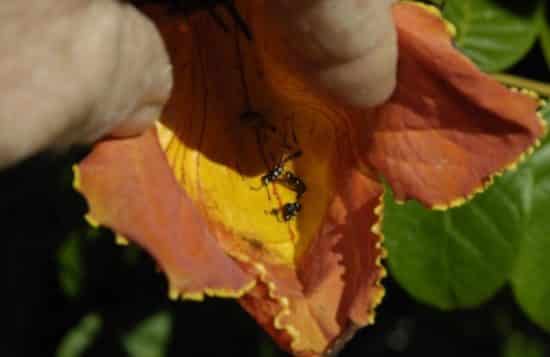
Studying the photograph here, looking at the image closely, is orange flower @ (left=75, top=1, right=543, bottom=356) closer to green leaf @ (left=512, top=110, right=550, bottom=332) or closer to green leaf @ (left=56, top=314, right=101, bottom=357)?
green leaf @ (left=512, top=110, right=550, bottom=332)

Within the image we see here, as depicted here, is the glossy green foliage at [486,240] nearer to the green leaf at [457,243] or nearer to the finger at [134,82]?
the green leaf at [457,243]

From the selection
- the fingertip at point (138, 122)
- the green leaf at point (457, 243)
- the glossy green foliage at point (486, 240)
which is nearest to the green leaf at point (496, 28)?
the glossy green foliage at point (486, 240)

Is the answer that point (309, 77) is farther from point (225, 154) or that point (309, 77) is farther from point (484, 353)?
point (484, 353)

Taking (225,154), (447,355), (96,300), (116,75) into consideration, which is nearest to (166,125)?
(225,154)

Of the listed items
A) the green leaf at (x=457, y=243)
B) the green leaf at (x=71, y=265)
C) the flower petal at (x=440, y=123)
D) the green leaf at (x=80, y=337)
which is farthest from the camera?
the green leaf at (x=80, y=337)

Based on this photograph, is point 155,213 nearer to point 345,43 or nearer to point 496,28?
point 345,43

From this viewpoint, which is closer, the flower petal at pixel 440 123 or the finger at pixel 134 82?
the finger at pixel 134 82
